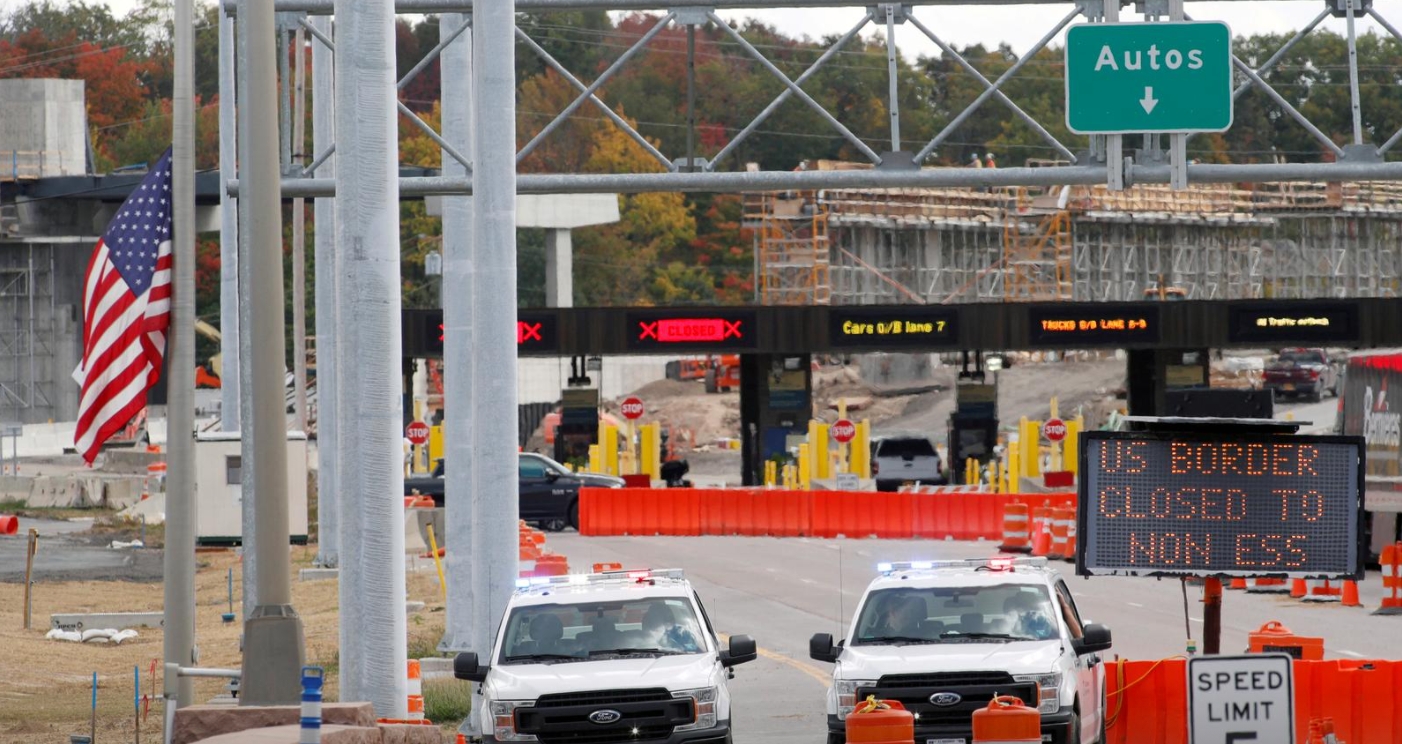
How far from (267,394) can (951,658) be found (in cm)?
491

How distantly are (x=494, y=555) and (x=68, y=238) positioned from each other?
219 feet

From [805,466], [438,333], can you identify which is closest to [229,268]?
[438,333]

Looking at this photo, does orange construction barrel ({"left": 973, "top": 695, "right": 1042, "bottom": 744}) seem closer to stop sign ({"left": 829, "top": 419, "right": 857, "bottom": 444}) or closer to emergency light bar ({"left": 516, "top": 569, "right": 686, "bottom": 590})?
emergency light bar ({"left": 516, "top": 569, "right": 686, "bottom": 590})

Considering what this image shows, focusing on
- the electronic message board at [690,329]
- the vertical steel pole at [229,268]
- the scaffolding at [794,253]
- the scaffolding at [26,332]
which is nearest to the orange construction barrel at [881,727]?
the vertical steel pole at [229,268]

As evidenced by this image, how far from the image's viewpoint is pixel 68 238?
81.5m

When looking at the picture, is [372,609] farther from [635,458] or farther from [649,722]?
[635,458]

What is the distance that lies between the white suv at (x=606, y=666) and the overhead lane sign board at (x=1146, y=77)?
629 cm

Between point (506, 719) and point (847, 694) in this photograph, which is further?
point (847, 694)

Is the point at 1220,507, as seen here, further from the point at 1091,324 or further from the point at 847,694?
the point at 1091,324

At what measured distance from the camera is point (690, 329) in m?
53.2

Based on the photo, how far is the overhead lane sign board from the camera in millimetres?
19078

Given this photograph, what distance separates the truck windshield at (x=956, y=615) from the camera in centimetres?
1512

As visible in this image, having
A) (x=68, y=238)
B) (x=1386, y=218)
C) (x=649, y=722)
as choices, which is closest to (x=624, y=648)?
(x=649, y=722)

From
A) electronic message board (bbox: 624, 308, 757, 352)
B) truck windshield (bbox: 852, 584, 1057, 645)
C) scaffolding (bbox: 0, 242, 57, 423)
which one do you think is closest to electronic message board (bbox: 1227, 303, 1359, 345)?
electronic message board (bbox: 624, 308, 757, 352)
